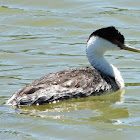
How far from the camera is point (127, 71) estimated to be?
1411 cm

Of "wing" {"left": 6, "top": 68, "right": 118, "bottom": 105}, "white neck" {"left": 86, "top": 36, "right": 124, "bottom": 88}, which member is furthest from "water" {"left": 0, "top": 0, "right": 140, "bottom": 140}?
"white neck" {"left": 86, "top": 36, "right": 124, "bottom": 88}

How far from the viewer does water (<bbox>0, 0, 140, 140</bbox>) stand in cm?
980

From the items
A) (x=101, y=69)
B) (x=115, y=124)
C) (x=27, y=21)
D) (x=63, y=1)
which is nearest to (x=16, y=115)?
(x=115, y=124)

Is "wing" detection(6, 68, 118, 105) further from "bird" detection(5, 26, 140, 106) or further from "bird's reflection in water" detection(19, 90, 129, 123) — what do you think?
"bird's reflection in water" detection(19, 90, 129, 123)

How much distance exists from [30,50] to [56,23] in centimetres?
301

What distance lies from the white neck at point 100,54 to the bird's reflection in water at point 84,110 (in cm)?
106

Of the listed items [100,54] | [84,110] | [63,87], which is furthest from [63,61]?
[84,110]

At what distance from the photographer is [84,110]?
1106 cm

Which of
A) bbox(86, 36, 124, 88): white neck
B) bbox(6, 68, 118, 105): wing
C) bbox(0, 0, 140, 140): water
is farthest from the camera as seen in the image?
bbox(86, 36, 124, 88): white neck

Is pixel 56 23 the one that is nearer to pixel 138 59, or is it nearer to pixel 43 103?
pixel 138 59

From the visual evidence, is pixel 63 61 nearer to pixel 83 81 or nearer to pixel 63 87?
pixel 83 81

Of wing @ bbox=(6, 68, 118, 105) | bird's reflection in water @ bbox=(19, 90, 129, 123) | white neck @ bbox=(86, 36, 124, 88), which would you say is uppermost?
white neck @ bbox=(86, 36, 124, 88)

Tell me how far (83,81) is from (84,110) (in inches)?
36.4

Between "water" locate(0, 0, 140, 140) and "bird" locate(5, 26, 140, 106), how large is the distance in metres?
0.17
